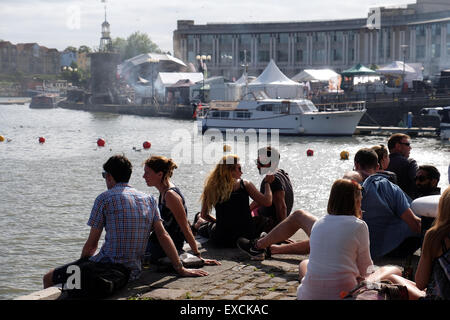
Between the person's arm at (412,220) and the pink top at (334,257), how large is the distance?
2.16 m

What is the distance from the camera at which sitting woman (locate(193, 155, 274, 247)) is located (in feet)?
28.7

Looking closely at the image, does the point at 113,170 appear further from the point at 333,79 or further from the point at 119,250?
the point at 333,79

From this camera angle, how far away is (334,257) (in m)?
5.95

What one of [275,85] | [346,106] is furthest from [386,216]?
[275,85]

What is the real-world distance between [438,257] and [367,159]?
3.21 metres

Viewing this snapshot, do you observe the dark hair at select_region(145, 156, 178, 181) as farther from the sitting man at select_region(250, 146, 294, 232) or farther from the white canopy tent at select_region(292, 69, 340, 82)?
the white canopy tent at select_region(292, 69, 340, 82)

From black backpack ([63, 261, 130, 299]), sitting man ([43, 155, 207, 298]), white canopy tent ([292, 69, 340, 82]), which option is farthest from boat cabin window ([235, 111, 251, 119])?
black backpack ([63, 261, 130, 299])

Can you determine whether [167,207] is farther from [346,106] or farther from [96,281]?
[346,106]

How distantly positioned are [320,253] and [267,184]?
3.37 metres

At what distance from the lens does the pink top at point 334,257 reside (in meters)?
5.91

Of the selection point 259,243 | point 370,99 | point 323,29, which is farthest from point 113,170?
point 323,29

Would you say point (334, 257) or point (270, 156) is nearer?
point (334, 257)

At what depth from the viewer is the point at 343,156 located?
3631 cm

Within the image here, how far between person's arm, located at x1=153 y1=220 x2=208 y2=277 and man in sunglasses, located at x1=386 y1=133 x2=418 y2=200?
3548 millimetres
